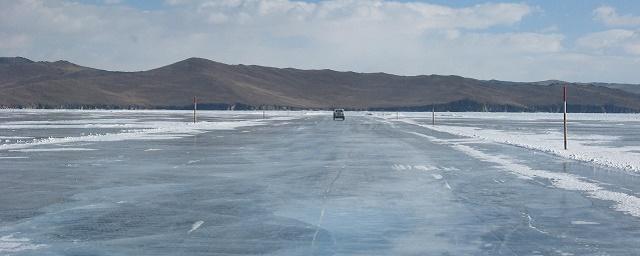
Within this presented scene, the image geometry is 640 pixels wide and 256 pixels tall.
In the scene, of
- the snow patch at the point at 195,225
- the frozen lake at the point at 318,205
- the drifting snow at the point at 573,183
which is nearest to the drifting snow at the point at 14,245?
the frozen lake at the point at 318,205

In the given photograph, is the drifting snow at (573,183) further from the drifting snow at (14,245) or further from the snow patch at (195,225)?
the drifting snow at (14,245)

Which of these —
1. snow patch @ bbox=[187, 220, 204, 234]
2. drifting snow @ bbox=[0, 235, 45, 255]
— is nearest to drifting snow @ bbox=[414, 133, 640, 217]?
snow patch @ bbox=[187, 220, 204, 234]

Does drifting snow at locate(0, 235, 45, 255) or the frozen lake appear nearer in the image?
drifting snow at locate(0, 235, 45, 255)

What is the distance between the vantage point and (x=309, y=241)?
9.53 metres

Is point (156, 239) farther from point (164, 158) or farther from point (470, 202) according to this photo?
point (164, 158)

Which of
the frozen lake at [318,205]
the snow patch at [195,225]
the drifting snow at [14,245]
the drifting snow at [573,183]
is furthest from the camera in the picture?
the drifting snow at [573,183]

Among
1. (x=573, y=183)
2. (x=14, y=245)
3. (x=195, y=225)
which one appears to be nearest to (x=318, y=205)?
(x=195, y=225)

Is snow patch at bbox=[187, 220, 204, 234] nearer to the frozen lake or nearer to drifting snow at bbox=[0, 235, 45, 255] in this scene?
the frozen lake

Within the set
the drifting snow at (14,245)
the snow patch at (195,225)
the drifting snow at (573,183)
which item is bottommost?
the drifting snow at (573,183)

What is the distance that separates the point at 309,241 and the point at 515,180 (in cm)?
893

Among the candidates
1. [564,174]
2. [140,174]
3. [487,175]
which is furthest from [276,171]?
[564,174]

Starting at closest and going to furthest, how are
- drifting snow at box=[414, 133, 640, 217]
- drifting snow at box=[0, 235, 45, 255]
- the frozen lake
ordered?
1. drifting snow at box=[0, 235, 45, 255]
2. the frozen lake
3. drifting snow at box=[414, 133, 640, 217]

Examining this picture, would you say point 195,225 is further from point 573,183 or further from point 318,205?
point 573,183

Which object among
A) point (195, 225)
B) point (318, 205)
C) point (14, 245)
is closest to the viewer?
point (14, 245)
